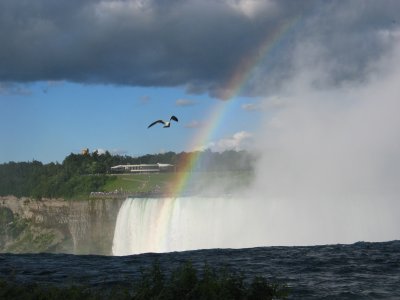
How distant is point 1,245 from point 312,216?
6094 cm

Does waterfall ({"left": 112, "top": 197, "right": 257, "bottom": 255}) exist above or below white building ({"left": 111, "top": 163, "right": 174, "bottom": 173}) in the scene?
below

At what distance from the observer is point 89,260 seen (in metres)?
22.6

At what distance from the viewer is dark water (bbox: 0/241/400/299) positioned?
15.0 meters

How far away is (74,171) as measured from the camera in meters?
104

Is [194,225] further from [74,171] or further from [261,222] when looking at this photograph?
[74,171]

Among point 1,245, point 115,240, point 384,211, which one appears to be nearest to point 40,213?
point 1,245

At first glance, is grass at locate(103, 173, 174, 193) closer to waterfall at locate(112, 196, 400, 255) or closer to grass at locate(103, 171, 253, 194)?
grass at locate(103, 171, 253, 194)

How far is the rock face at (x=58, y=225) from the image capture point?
7062 cm

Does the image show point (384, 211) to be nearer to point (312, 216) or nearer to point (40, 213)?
point (312, 216)

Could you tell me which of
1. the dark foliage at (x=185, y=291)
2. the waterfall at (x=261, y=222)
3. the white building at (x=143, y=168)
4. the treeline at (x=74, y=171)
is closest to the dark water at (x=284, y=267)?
the dark foliage at (x=185, y=291)

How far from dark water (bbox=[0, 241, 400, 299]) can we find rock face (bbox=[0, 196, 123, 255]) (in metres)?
42.4

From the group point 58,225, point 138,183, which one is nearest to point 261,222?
→ point 58,225

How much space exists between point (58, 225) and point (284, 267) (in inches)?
2558

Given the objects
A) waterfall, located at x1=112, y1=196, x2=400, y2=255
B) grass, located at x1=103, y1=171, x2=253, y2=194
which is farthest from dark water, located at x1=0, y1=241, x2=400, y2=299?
grass, located at x1=103, y1=171, x2=253, y2=194
